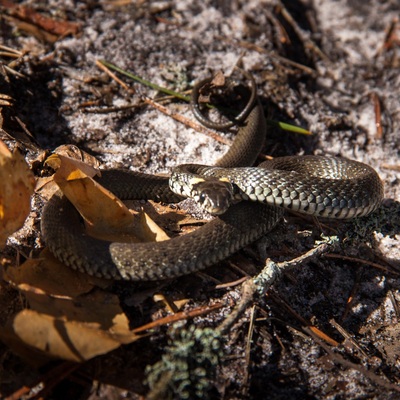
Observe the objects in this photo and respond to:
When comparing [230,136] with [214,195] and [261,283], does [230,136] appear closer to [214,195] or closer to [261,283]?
[214,195]

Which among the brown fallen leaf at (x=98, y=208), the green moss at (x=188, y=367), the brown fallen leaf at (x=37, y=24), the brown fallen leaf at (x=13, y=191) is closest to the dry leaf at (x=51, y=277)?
the brown fallen leaf at (x=13, y=191)

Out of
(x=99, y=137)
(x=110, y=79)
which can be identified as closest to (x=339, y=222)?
(x=99, y=137)

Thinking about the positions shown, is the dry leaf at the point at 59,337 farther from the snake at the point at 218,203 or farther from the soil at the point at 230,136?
Answer: the snake at the point at 218,203

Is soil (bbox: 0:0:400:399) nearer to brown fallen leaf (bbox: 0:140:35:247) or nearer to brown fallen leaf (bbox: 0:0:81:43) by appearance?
brown fallen leaf (bbox: 0:0:81:43)

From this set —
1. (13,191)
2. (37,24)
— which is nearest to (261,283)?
(13,191)

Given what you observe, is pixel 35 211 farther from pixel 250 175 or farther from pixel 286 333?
pixel 286 333

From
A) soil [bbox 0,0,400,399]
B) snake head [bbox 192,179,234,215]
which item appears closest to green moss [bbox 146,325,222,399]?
soil [bbox 0,0,400,399]
